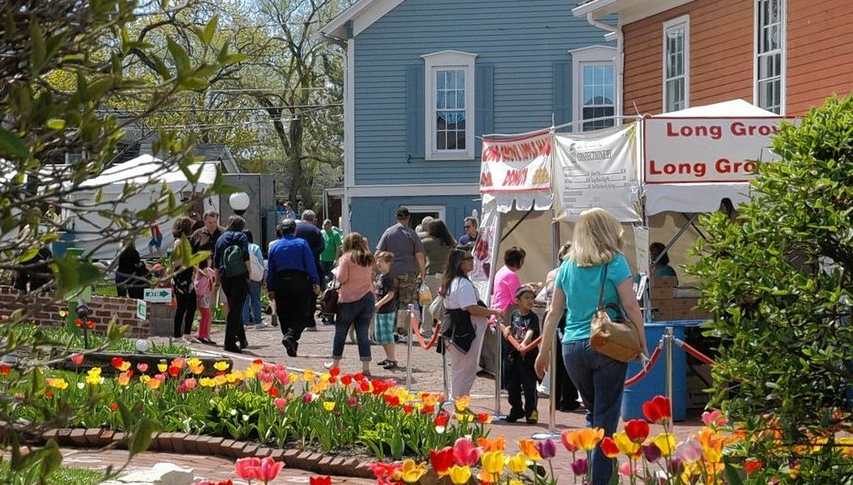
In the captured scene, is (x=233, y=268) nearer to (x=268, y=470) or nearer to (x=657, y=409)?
(x=657, y=409)

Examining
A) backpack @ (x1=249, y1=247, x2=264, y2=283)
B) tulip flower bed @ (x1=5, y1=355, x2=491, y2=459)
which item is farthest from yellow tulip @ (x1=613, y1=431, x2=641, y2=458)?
backpack @ (x1=249, y1=247, x2=264, y2=283)

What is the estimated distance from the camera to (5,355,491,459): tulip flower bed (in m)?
8.34


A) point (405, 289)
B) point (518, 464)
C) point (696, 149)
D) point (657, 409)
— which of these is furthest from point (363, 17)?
point (518, 464)

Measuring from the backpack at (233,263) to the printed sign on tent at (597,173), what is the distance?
15.4ft

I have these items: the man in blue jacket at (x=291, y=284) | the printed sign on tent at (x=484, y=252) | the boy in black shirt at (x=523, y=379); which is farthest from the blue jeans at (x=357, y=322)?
the boy in black shirt at (x=523, y=379)

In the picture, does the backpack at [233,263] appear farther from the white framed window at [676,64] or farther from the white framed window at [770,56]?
the white framed window at [676,64]

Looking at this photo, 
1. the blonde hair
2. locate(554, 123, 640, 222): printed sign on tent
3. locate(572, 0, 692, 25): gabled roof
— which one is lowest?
the blonde hair

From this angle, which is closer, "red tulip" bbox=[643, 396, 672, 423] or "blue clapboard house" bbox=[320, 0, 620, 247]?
"red tulip" bbox=[643, 396, 672, 423]

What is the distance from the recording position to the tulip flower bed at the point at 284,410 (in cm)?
834

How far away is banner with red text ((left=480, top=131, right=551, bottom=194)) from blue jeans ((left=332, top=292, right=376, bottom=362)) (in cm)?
233

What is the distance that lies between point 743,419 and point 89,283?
380 centimetres

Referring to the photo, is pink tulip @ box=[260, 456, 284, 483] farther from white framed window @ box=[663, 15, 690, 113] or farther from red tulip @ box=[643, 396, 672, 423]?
white framed window @ box=[663, 15, 690, 113]

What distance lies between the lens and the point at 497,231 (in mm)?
16641

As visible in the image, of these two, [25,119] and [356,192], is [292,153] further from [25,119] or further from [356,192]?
[25,119]
